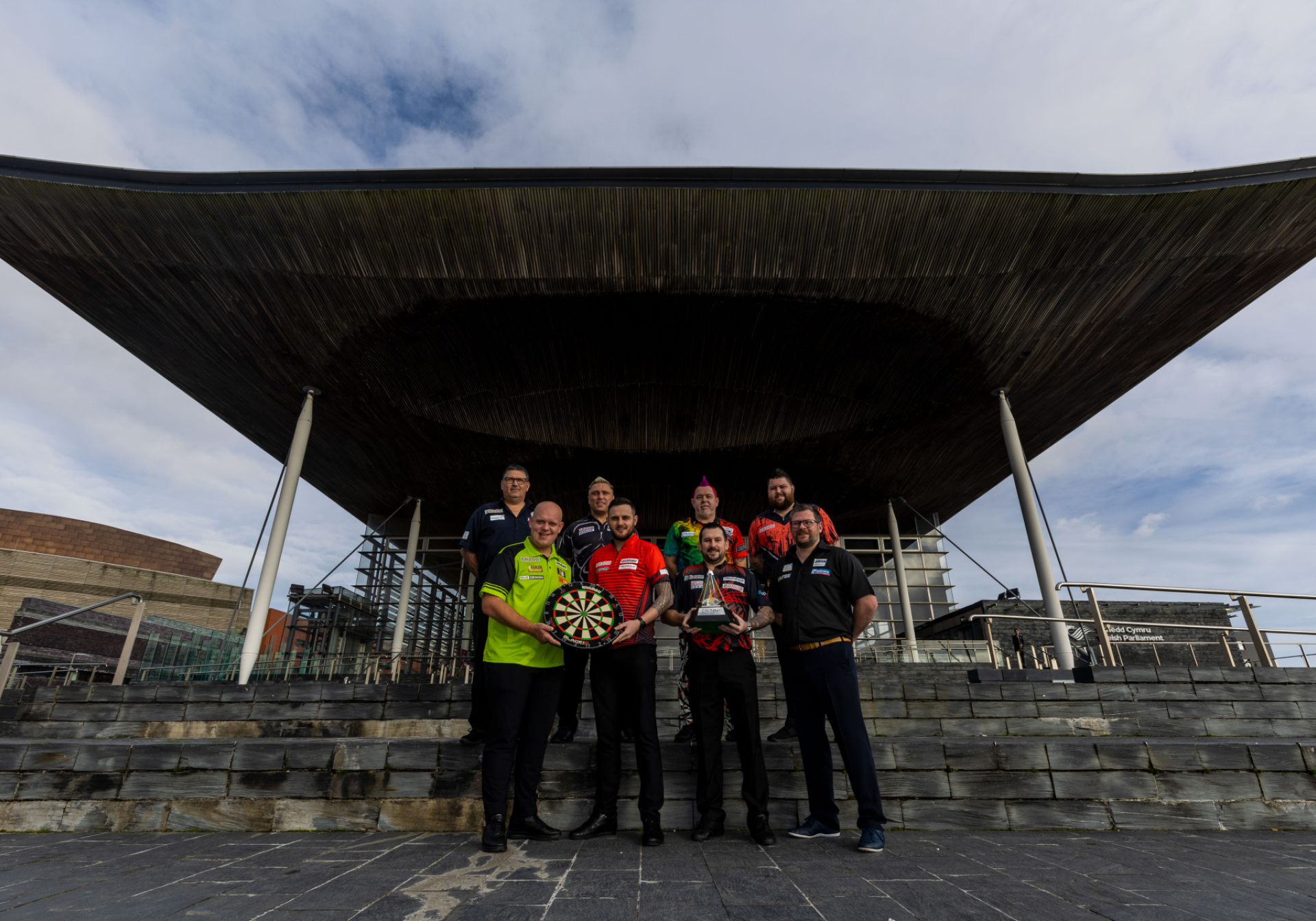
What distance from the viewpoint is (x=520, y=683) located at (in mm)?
3506

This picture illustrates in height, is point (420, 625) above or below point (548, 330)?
below

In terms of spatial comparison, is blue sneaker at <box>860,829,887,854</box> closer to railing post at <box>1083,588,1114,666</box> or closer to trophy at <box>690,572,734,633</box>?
trophy at <box>690,572,734,633</box>

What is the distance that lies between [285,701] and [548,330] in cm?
812

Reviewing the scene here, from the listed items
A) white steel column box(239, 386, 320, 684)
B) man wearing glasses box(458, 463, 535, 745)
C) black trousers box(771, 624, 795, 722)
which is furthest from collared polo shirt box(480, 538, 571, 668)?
white steel column box(239, 386, 320, 684)

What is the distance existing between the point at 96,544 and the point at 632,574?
4267 centimetres

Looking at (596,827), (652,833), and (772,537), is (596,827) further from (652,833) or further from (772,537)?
(772,537)

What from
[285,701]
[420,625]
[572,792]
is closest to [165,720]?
[285,701]

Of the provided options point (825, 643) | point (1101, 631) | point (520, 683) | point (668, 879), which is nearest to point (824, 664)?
point (825, 643)

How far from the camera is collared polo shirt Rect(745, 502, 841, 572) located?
4.36m

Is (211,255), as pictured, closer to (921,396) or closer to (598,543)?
(598,543)

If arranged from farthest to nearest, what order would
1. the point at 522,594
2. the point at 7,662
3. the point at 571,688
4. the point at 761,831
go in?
the point at 7,662, the point at 571,688, the point at 522,594, the point at 761,831

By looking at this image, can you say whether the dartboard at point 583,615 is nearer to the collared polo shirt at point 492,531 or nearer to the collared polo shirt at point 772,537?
the collared polo shirt at point 492,531

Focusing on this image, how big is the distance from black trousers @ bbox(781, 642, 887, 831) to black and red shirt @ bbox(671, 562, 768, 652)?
40cm

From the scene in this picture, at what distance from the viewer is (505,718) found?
3451 millimetres
